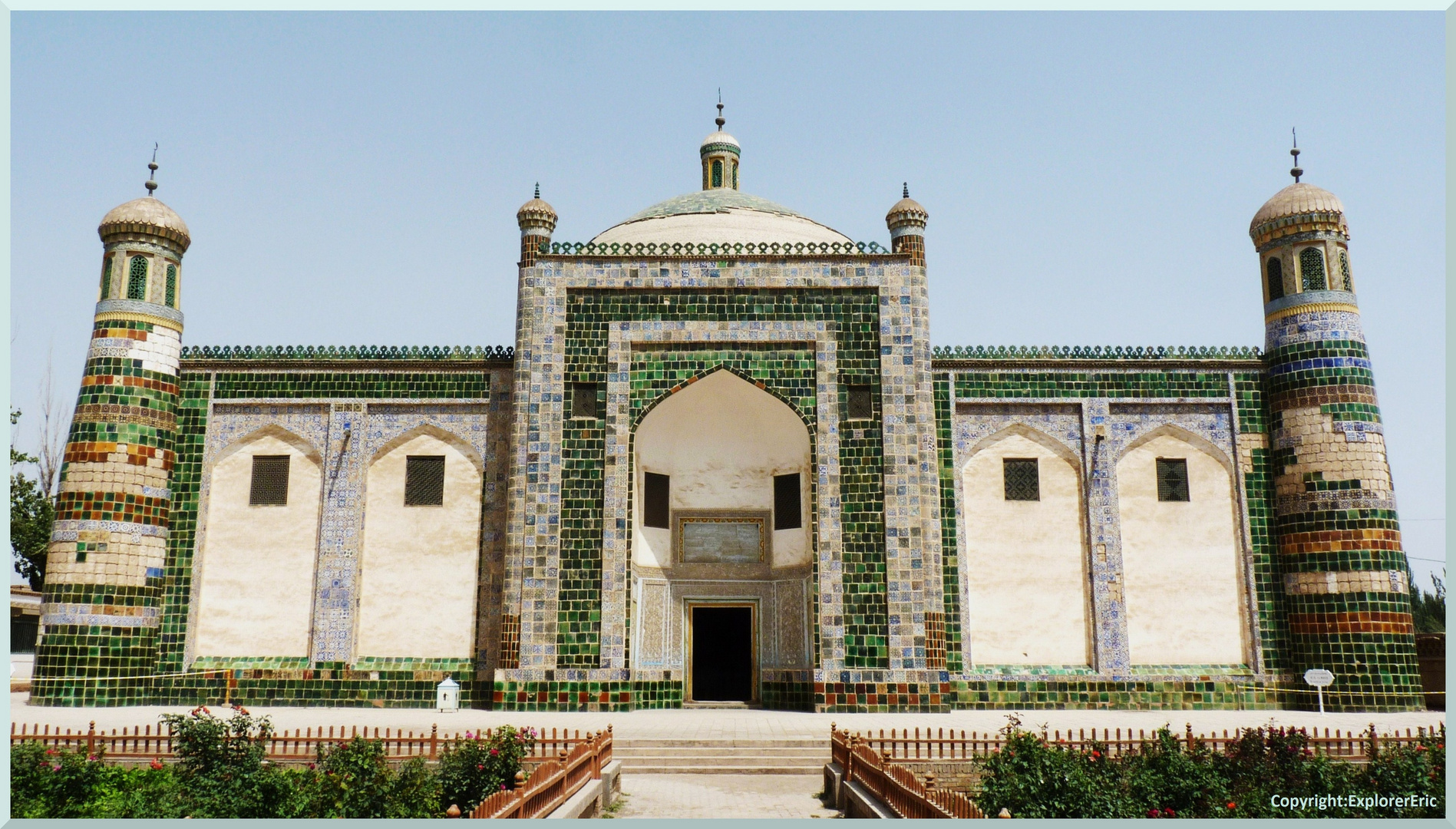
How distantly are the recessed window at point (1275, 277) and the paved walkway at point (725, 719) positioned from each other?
21.2ft

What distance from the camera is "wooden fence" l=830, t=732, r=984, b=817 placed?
7.21 metres

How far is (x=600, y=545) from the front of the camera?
1611cm

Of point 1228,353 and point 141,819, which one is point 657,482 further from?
point 141,819

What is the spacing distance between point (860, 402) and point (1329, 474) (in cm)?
713

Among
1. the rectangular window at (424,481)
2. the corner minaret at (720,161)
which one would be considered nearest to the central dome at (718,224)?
the corner minaret at (720,161)

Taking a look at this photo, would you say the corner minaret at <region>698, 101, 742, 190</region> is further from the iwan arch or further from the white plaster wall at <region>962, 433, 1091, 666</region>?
the white plaster wall at <region>962, 433, 1091, 666</region>

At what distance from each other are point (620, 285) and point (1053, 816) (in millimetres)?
11286

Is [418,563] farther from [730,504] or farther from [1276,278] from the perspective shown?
[1276,278]

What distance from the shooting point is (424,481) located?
17328 mm

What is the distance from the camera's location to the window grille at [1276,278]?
698 inches

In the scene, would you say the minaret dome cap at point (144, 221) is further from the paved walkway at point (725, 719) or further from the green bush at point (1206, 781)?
the green bush at point (1206, 781)

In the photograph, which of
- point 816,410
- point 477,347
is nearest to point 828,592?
point 816,410

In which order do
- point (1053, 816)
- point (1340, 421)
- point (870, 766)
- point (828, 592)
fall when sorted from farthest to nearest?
point (1340, 421) < point (828, 592) < point (870, 766) < point (1053, 816)

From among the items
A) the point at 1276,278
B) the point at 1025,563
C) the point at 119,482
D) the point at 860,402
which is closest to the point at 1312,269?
the point at 1276,278
